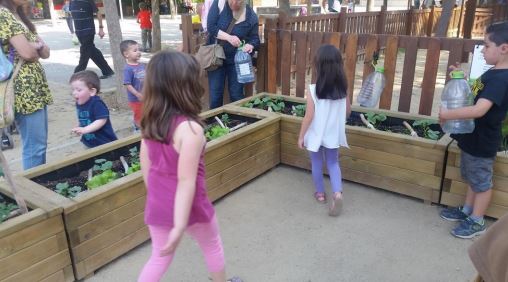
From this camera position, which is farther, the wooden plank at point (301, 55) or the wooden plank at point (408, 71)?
the wooden plank at point (301, 55)

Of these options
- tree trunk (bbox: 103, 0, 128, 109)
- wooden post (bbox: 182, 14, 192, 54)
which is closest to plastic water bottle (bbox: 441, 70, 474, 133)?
wooden post (bbox: 182, 14, 192, 54)

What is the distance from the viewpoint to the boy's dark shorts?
9.93 feet

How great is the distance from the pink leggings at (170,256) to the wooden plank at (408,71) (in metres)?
2.98

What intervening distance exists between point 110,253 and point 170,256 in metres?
0.86

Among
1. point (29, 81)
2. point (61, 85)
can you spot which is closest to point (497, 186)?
point (29, 81)

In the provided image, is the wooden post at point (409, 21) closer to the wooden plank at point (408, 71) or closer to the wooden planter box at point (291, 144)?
the wooden plank at point (408, 71)

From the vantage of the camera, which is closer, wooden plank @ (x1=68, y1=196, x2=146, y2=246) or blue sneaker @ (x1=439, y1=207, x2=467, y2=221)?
wooden plank @ (x1=68, y1=196, x2=146, y2=246)

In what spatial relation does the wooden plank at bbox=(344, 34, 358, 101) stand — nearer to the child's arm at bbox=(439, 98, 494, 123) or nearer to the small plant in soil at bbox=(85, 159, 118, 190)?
the child's arm at bbox=(439, 98, 494, 123)

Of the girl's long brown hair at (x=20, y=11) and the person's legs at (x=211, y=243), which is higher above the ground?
the girl's long brown hair at (x=20, y=11)

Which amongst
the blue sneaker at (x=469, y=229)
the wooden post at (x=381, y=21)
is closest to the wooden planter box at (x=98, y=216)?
the blue sneaker at (x=469, y=229)

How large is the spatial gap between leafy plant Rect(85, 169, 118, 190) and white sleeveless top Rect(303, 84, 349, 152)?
4.87 feet

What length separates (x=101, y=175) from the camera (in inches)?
116

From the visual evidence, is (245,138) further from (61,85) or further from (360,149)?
(61,85)

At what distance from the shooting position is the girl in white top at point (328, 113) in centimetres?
321
